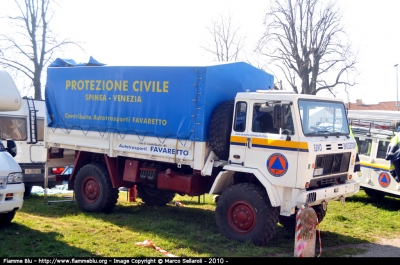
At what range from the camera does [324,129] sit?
804 centimetres

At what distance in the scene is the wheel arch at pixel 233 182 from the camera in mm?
7559

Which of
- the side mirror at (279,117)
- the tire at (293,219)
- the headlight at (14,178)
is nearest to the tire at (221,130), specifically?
the side mirror at (279,117)

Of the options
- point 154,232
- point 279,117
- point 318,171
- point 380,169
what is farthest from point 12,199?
point 380,169

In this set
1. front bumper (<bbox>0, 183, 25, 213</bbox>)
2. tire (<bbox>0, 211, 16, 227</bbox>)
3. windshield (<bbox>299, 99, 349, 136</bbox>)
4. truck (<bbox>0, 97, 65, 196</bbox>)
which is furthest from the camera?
truck (<bbox>0, 97, 65, 196</bbox>)

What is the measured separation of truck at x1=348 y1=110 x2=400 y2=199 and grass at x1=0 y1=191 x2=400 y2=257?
59cm

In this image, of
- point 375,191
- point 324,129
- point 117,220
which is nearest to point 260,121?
point 324,129

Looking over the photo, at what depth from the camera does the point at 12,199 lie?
315 inches

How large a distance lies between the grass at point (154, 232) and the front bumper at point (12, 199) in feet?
1.47

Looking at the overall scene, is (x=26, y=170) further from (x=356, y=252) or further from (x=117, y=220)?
(x=356, y=252)

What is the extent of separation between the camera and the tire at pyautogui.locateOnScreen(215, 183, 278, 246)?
7586mm

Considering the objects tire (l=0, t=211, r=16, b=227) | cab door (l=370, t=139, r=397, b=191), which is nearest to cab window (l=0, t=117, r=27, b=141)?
tire (l=0, t=211, r=16, b=227)

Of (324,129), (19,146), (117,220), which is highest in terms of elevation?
(324,129)

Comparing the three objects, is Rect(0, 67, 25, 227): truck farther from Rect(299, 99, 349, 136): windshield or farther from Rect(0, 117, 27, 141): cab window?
Rect(299, 99, 349, 136): windshield

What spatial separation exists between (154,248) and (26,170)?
20.7 feet
